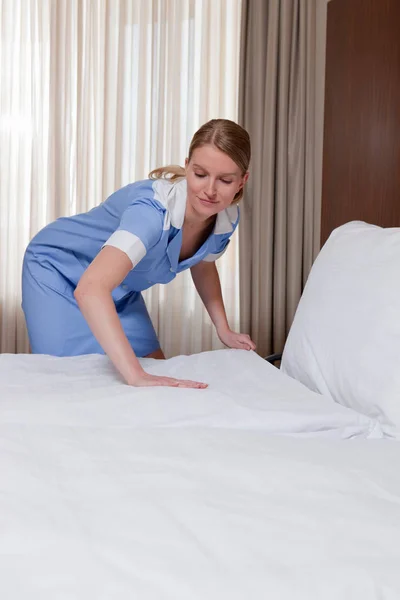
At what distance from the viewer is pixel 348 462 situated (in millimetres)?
1043

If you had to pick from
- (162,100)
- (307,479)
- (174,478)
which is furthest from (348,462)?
(162,100)

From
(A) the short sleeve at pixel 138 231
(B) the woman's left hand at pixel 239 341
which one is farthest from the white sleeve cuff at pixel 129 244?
(B) the woman's left hand at pixel 239 341

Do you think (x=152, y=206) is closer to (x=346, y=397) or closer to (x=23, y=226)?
(x=346, y=397)

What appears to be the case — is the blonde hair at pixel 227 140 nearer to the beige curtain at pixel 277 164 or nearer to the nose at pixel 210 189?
the nose at pixel 210 189

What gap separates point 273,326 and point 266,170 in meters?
0.82

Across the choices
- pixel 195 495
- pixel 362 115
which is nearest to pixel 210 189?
pixel 362 115

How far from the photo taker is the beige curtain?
12.2 ft

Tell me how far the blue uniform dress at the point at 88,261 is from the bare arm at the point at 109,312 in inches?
10.1

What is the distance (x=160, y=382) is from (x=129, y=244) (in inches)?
14.5

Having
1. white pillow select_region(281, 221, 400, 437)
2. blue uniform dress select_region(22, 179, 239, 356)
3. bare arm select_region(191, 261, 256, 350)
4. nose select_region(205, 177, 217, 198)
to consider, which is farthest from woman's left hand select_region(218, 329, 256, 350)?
nose select_region(205, 177, 217, 198)

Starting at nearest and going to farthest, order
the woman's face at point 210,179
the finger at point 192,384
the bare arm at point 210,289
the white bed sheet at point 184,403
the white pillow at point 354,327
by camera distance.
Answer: the white bed sheet at point 184,403, the white pillow at point 354,327, the finger at point 192,384, the woman's face at point 210,179, the bare arm at point 210,289

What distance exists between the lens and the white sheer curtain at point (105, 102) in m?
3.86

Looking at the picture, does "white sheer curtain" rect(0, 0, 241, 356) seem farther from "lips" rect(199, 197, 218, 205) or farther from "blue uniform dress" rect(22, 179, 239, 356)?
"lips" rect(199, 197, 218, 205)

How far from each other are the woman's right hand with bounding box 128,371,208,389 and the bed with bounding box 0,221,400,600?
1.5 inches
